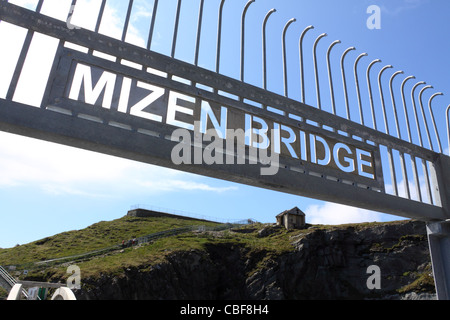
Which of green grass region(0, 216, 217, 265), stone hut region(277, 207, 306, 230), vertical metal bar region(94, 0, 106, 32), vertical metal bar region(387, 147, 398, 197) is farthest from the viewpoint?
stone hut region(277, 207, 306, 230)

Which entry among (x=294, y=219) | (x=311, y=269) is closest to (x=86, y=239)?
(x=294, y=219)

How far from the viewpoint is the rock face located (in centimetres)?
4588

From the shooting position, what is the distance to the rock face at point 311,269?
45875 mm

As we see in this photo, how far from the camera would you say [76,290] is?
33969 mm

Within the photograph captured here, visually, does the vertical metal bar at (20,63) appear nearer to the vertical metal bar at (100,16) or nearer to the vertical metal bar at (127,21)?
the vertical metal bar at (100,16)

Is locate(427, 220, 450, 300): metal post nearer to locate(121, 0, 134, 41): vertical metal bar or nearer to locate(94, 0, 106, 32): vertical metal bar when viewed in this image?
locate(121, 0, 134, 41): vertical metal bar

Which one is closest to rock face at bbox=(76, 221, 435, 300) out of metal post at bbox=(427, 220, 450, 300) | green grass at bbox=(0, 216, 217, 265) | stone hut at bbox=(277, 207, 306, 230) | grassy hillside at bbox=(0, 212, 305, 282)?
grassy hillside at bbox=(0, 212, 305, 282)

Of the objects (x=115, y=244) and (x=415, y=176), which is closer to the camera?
(x=415, y=176)

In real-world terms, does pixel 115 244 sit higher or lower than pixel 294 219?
lower

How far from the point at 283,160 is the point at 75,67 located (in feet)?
10.5

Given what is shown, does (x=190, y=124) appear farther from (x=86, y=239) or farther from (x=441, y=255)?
(x=86, y=239)

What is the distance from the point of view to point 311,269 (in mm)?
53500

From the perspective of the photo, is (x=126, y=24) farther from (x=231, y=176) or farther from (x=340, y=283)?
(x=340, y=283)
